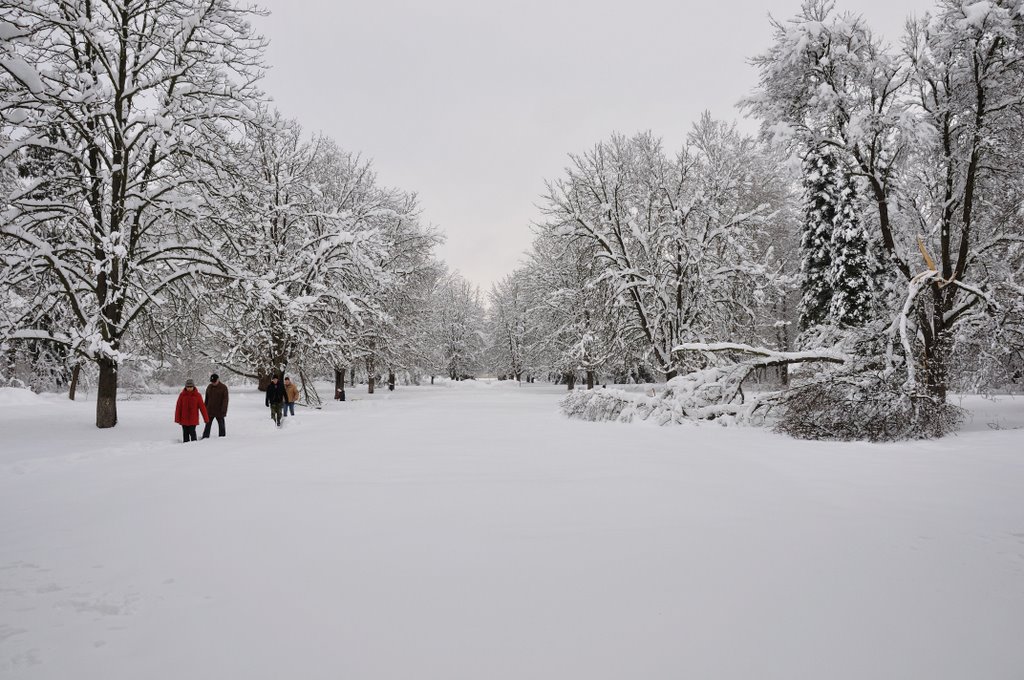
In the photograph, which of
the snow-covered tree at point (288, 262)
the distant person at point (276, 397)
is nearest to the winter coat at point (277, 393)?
the distant person at point (276, 397)

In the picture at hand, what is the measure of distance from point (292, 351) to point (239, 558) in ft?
58.3

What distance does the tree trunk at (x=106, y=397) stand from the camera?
455 inches

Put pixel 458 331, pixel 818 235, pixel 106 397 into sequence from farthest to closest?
pixel 458 331 → pixel 818 235 → pixel 106 397

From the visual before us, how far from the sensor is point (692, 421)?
37.3 feet

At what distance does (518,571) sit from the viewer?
10.7 ft

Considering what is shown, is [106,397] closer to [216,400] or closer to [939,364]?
[216,400]

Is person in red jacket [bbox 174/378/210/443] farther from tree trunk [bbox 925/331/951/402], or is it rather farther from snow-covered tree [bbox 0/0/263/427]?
tree trunk [bbox 925/331/951/402]

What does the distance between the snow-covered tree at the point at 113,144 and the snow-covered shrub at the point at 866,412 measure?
42.7 feet

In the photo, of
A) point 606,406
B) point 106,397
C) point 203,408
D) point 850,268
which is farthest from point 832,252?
point 106,397

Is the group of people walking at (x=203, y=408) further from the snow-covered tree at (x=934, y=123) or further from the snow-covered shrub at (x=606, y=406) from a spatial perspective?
the snow-covered tree at (x=934, y=123)

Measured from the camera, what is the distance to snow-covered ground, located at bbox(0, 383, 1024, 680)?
2340mm

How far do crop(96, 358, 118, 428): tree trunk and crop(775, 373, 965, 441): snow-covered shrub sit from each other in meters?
14.7

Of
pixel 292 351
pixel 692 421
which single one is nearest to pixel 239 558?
pixel 692 421

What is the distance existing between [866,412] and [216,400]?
1295 centimetres
